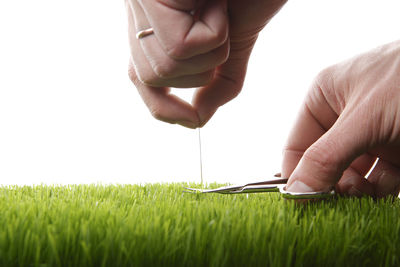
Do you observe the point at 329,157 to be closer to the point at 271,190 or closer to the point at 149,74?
the point at 271,190

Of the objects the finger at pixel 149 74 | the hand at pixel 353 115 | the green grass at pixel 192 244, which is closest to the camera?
the green grass at pixel 192 244

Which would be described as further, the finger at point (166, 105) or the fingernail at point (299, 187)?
the finger at point (166, 105)

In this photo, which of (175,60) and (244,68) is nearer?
(175,60)

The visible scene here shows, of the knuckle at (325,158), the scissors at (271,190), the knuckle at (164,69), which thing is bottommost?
the scissors at (271,190)

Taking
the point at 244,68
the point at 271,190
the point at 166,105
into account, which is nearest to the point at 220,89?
the point at 244,68

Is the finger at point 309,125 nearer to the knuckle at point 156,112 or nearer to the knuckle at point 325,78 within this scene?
the knuckle at point 325,78

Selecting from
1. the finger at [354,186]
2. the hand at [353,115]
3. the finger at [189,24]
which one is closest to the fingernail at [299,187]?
the hand at [353,115]

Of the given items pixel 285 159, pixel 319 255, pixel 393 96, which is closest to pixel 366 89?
pixel 393 96
